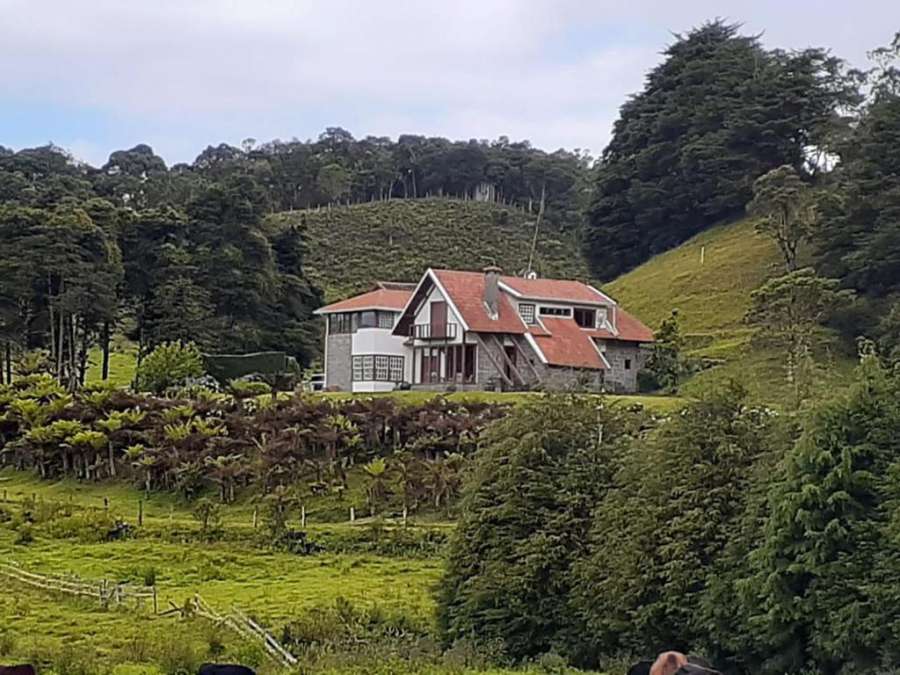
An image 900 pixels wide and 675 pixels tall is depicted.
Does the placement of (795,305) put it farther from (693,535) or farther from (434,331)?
(693,535)

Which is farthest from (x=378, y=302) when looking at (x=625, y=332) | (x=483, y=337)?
(x=625, y=332)

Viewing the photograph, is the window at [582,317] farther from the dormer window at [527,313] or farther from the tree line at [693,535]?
the tree line at [693,535]

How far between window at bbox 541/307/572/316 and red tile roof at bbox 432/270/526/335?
62.1 inches

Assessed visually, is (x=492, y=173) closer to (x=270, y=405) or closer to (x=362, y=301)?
(x=362, y=301)

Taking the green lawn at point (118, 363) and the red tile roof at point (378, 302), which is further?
the green lawn at point (118, 363)

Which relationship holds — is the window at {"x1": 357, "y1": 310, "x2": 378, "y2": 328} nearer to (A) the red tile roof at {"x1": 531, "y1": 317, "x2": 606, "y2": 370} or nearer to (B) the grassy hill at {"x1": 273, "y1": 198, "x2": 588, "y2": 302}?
(A) the red tile roof at {"x1": 531, "y1": 317, "x2": 606, "y2": 370}

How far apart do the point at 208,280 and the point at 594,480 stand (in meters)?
34.0

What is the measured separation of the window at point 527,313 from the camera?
Result: 43.1 metres

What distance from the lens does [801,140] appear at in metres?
65.7

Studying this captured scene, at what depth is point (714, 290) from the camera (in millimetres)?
58469

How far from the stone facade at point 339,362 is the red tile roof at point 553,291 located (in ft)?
21.4

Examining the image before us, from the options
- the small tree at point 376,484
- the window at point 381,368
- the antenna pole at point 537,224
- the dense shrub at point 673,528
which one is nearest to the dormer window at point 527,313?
the window at point 381,368

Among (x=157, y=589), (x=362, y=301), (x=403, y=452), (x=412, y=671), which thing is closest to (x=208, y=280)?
(x=362, y=301)

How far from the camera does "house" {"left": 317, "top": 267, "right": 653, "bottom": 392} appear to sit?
4119cm
